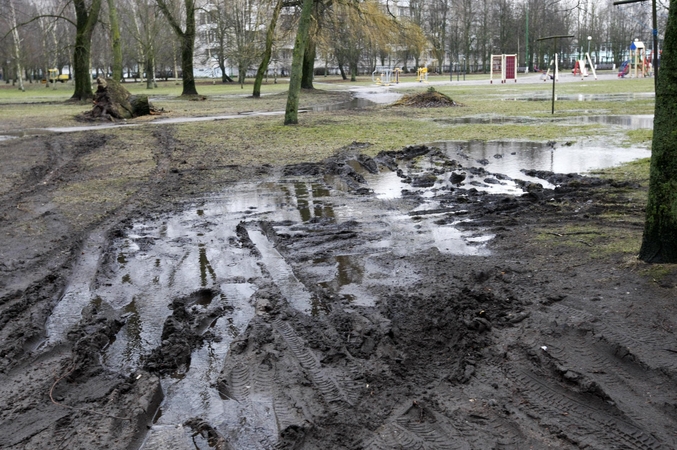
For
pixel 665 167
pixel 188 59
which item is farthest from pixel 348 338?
pixel 188 59

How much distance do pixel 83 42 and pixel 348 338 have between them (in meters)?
33.8

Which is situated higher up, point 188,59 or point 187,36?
point 187,36

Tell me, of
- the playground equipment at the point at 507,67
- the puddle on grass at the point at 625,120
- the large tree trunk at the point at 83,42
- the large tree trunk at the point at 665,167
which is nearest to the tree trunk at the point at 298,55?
the puddle on grass at the point at 625,120

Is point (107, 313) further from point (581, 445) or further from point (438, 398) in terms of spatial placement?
point (581, 445)

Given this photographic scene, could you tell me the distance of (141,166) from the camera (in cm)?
1272

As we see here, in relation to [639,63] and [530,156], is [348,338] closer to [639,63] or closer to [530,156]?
[530,156]

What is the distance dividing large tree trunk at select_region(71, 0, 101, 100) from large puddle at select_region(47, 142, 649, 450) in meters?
26.6

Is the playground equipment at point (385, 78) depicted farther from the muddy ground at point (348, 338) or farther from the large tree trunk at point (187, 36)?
the muddy ground at point (348, 338)

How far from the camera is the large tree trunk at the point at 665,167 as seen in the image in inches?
202

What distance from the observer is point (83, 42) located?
33625 mm

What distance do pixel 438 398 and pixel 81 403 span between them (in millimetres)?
2101

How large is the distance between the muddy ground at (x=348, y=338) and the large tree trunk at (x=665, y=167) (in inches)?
10.1

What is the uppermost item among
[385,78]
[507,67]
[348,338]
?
[507,67]

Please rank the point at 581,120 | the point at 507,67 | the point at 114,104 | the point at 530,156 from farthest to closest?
the point at 507,67
the point at 114,104
the point at 581,120
the point at 530,156
